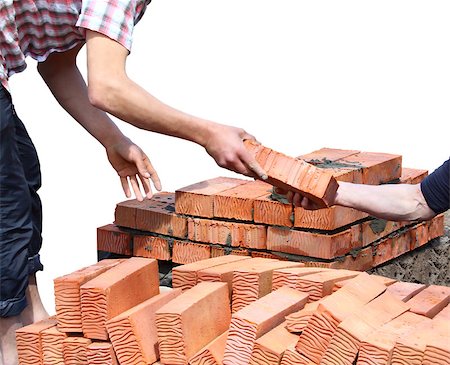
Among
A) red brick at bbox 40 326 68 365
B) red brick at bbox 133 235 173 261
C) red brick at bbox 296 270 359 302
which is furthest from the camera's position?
red brick at bbox 133 235 173 261

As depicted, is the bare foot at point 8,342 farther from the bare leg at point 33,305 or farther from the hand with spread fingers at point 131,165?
the hand with spread fingers at point 131,165

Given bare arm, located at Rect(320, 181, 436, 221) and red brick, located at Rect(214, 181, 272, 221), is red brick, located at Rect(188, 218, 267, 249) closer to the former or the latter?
red brick, located at Rect(214, 181, 272, 221)

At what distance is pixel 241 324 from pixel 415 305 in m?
0.71

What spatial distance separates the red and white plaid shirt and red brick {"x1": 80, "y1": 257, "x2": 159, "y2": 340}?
95 cm

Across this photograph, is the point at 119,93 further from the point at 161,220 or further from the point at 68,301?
the point at 161,220

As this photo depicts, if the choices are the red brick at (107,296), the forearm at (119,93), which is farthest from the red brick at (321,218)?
the red brick at (107,296)

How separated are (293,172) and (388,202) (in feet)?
1.61

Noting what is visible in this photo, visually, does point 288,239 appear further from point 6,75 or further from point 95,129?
point 6,75

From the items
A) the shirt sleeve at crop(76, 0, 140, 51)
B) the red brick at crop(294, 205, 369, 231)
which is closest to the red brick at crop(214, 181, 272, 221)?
the red brick at crop(294, 205, 369, 231)

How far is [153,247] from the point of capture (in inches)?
209

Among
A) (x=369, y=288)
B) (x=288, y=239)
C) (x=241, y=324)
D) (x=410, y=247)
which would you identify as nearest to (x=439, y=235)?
(x=410, y=247)

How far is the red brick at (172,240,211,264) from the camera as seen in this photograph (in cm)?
518

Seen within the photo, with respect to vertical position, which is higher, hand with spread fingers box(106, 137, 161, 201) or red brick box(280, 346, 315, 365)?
hand with spread fingers box(106, 137, 161, 201)

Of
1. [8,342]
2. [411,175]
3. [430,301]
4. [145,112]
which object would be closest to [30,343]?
[8,342]
